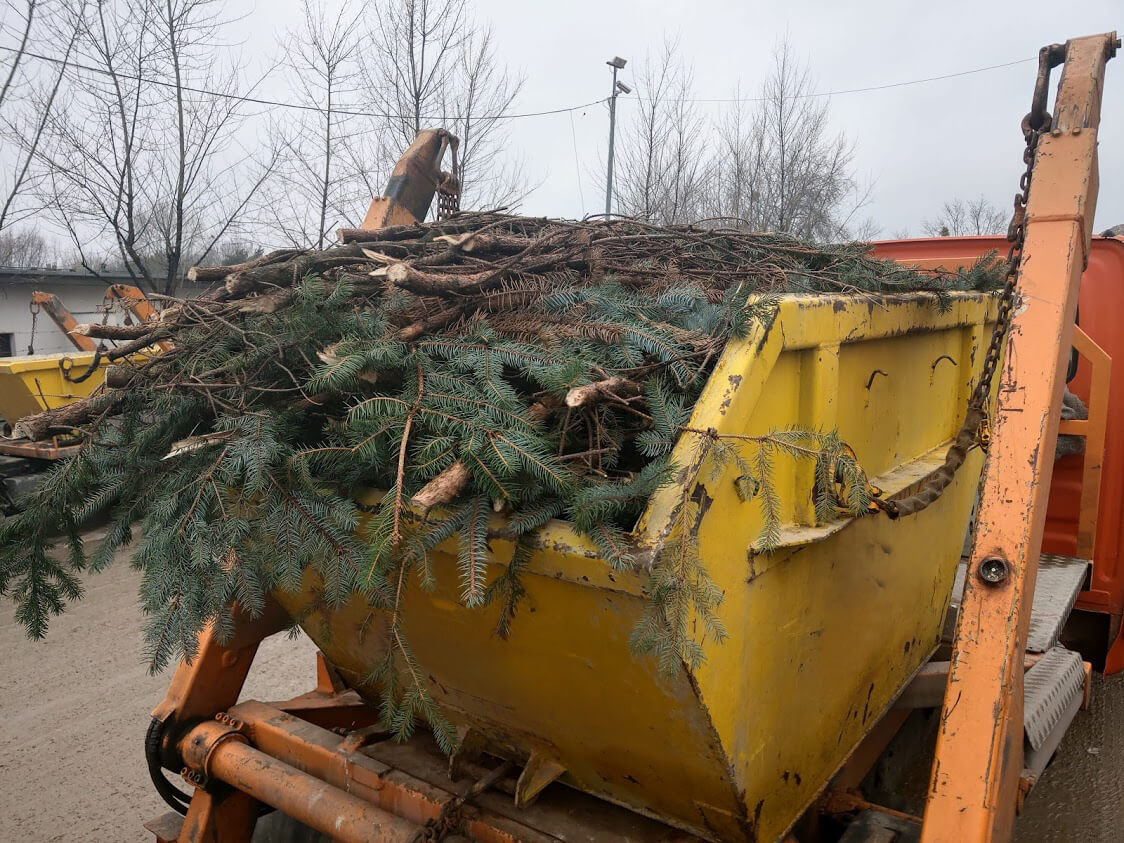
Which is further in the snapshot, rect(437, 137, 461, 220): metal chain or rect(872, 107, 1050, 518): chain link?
rect(437, 137, 461, 220): metal chain

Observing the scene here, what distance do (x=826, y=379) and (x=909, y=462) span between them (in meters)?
0.91

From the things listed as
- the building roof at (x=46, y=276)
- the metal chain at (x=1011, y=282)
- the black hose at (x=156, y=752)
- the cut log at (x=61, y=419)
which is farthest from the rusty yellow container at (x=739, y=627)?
the building roof at (x=46, y=276)

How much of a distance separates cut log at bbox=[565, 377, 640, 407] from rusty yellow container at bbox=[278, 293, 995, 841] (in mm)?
176

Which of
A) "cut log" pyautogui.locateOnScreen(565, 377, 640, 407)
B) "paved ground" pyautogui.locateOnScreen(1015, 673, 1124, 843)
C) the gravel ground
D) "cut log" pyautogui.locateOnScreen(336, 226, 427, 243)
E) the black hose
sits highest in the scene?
"cut log" pyautogui.locateOnScreen(336, 226, 427, 243)

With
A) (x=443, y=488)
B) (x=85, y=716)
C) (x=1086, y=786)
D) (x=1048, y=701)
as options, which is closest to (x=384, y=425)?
(x=443, y=488)

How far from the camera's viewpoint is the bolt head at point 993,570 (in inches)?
72.7

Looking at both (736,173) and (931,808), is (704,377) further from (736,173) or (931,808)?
(736,173)

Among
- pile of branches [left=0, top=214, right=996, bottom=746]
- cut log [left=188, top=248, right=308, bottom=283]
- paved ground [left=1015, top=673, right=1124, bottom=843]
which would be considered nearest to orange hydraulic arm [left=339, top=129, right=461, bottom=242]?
cut log [left=188, top=248, right=308, bottom=283]

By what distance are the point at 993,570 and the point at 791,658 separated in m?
0.53

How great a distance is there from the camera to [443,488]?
5.29 feet

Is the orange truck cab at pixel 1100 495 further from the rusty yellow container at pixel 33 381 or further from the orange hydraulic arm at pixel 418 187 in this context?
the rusty yellow container at pixel 33 381

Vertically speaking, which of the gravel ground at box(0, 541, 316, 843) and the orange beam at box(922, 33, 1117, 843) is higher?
the orange beam at box(922, 33, 1117, 843)

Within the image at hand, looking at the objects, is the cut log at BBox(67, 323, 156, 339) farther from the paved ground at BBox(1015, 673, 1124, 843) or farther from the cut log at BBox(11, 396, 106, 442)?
the paved ground at BBox(1015, 673, 1124, 843)

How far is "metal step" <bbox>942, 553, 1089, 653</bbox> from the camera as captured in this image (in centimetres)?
290
